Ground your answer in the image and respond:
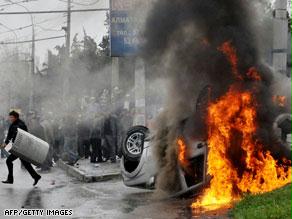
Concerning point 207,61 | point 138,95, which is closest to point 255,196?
point 207,61

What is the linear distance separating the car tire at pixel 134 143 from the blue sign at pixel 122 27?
776 cm

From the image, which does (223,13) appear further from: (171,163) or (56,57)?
Answer: (56,57)

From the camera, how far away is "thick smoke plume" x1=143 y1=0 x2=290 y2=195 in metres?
9.59

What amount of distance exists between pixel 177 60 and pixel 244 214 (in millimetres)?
3569

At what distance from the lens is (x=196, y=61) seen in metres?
9.81

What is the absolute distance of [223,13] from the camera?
979cm

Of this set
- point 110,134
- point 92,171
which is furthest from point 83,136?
point 92,171

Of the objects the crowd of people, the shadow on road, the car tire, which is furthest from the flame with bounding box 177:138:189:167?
the crowd of people

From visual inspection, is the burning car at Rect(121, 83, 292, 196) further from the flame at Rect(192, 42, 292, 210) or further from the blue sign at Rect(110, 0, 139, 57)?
the blue sign at Rect(110, 0, 139, 57)

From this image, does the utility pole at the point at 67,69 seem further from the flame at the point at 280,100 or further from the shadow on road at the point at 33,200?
the flame at the point at 280,100

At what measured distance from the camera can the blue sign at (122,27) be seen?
60.9 ft

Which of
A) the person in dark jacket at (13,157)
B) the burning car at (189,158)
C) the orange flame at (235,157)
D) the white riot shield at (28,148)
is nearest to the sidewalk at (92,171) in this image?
the white riot shield at (28,148)

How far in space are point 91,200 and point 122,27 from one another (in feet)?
34.2

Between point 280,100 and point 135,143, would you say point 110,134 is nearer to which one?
point 135,143
